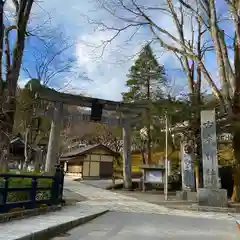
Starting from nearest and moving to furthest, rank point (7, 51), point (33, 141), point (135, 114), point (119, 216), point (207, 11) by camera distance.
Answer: point (119, 216)
point (7, 51)
point (207, 11)
point (135, 114)
point (33, 141)

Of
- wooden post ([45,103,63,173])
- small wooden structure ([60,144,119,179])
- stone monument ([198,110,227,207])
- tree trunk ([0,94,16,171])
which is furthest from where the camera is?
small wooden structure ([60,144,119,179])

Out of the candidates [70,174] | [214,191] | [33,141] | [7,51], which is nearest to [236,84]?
[214,191]

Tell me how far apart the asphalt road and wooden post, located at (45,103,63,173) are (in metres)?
8.47

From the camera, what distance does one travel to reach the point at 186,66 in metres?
19.9

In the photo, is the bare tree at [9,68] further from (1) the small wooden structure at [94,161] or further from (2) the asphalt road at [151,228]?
(1) the small wooden structure at [94,161]

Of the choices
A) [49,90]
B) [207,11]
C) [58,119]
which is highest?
[207,11]

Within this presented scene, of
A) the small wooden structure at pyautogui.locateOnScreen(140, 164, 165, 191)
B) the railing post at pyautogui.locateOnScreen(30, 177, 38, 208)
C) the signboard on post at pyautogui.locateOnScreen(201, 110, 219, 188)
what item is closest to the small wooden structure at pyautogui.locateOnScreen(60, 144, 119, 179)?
the small wooden structure at pyautogui.locateOnScreen(140, 164, 165, 191)

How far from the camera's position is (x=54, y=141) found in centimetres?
1984

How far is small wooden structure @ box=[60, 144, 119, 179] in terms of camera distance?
40.2m

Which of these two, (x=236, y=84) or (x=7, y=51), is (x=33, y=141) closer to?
(x=7, y=51)

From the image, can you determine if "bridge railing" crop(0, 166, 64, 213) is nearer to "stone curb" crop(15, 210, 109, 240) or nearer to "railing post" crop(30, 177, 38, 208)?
"railing post" crop(30, 177, 38, 208)

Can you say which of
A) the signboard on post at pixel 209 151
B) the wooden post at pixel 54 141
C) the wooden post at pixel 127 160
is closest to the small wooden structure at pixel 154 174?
the wooden post at pixel 127 160

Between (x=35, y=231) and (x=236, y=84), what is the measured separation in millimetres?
12130

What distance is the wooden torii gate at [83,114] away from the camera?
64.8 ft
